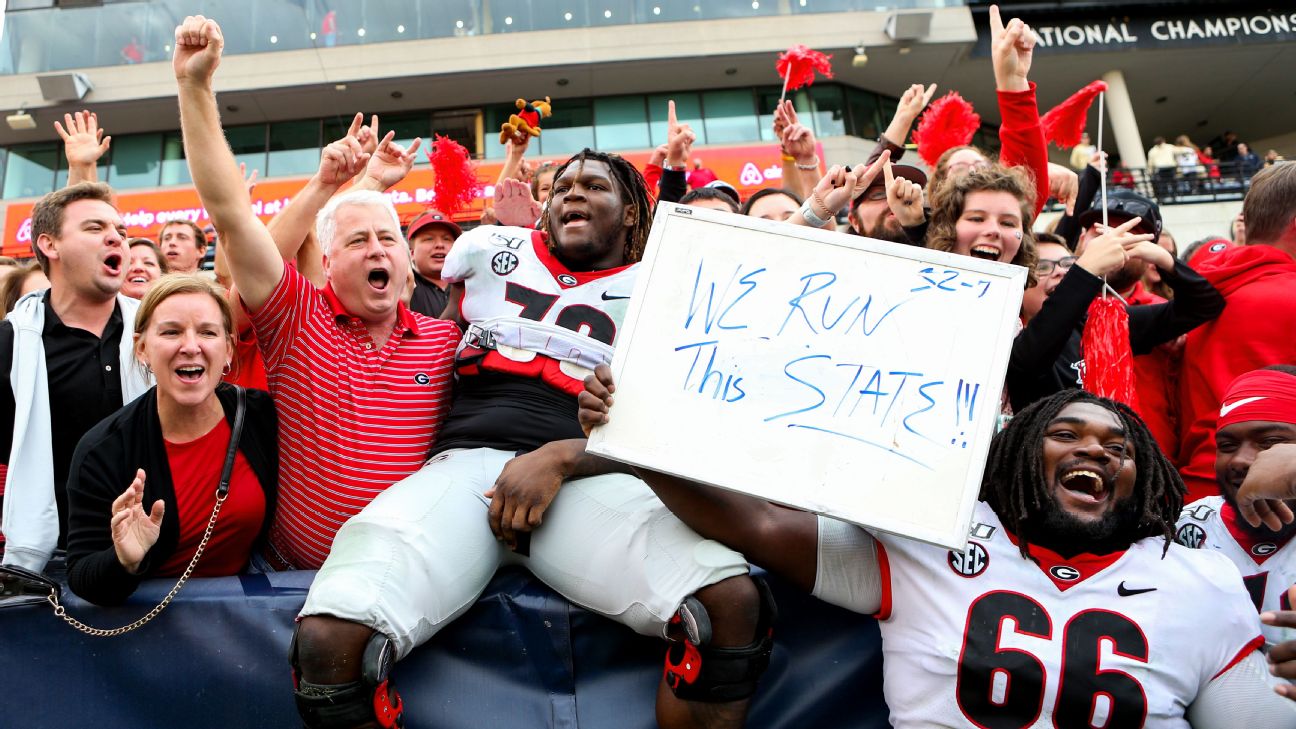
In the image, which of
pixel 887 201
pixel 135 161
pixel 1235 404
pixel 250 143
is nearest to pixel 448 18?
pixel 250 143

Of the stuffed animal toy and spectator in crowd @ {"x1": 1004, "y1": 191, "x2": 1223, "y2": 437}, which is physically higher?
the stuffed animal toy

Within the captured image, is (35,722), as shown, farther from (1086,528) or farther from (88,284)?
(1086,528)

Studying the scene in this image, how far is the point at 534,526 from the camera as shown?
2.12m

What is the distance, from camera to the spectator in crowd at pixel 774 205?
13.0ft

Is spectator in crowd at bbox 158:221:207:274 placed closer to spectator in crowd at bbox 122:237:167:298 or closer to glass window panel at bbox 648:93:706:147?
spectator in crowd at bbox 122:237:167:298

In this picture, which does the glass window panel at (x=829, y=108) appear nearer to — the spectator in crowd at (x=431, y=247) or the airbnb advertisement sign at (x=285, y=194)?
the airbnb advertisement sign at (x=285, y=194)

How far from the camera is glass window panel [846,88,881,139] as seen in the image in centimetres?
1897

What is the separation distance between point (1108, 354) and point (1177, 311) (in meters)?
0.44

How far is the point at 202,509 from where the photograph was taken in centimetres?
237

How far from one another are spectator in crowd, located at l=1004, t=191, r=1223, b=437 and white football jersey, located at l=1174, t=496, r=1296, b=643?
1.88 ft

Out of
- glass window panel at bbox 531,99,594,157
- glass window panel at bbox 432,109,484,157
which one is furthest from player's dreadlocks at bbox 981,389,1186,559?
glass window panel at bbox 432,109,484,157

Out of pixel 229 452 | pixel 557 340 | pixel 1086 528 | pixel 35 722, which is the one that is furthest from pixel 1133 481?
pixel 35 722

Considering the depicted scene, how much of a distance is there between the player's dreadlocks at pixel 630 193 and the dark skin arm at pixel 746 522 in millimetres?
979

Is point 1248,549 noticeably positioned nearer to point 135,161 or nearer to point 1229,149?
point 1229,149
